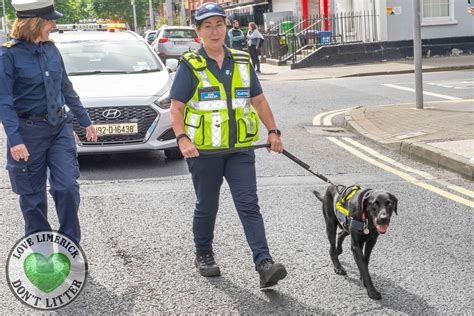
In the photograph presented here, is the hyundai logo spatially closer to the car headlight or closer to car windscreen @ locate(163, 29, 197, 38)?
the car headlight

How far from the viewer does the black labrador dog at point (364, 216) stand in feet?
14.9

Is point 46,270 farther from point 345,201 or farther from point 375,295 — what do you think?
point 375,295

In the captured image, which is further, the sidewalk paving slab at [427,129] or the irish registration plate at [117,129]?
the irish registration plate at [117,129]

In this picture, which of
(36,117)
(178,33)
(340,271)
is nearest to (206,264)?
(340,271)

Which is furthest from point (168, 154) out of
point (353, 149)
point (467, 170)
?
point (467, 170)

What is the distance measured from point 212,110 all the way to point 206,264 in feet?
3.53

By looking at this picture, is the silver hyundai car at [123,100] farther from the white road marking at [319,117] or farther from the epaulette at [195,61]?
the epaulette at [195,61]

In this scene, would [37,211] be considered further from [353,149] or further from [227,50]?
[353,149]

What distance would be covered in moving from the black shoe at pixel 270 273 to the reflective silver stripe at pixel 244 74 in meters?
1.14

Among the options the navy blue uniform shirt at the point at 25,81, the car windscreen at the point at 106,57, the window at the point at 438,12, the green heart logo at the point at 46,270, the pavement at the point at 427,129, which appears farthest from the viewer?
the window at the point at 438,12

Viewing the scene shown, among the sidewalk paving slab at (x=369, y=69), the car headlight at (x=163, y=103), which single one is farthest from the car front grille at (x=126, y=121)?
the sidewalk paving slab at (x=369, y=69)

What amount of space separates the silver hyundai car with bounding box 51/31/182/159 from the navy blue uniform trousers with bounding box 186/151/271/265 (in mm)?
4317

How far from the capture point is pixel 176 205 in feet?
25.1

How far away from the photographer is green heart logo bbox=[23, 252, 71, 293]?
5.13 m
